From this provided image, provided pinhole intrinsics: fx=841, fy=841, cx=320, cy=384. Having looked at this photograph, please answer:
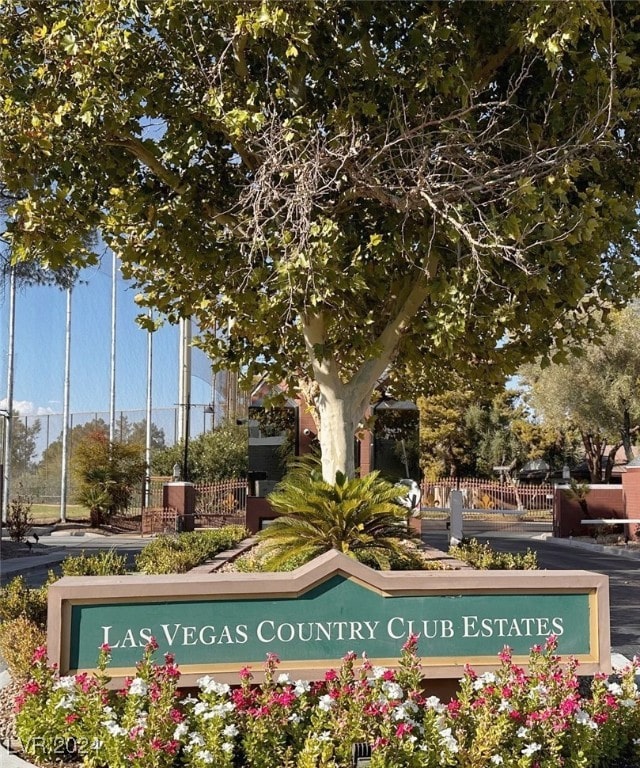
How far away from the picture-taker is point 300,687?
524 cm

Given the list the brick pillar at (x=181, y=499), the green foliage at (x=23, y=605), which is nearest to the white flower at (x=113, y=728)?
the green foliage at (x=23, y=605)

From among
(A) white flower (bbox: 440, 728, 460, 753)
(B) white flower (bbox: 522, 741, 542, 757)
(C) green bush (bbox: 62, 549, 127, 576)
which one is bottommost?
(B) white flower (bbox: 522, 741, 542, 757)

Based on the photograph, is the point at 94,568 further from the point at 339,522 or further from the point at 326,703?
the point at 326,703

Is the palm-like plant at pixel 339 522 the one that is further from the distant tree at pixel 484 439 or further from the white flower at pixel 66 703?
the distant tree at pixel 484 439

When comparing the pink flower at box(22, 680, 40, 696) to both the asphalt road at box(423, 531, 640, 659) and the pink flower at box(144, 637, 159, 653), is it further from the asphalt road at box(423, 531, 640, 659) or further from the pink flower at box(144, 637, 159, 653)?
the asphalt road at box(423, 531, 640, 659)

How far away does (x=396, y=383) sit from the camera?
1583 centimetres

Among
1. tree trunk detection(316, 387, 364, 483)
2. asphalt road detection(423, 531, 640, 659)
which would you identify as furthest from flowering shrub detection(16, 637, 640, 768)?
tree trunk detection(316, 387, 364, 483)

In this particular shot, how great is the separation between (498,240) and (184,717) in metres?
5.54

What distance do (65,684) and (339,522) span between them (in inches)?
191

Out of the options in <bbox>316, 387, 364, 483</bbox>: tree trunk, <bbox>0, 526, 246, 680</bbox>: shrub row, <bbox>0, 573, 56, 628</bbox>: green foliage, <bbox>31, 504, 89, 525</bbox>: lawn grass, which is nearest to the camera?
<bbox>0, 526, 246, 680</bbox>: shrub row

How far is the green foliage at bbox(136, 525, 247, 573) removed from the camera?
10742mm

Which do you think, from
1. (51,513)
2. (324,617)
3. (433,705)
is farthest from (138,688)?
(51,513)

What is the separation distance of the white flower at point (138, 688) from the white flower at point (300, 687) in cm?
91

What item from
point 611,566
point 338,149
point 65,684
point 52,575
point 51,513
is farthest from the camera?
point 51,513
